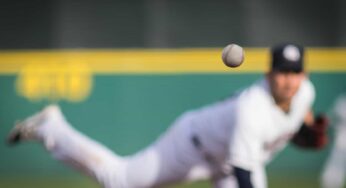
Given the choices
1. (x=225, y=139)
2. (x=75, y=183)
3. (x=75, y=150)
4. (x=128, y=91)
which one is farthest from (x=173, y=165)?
(x=128, y=91)

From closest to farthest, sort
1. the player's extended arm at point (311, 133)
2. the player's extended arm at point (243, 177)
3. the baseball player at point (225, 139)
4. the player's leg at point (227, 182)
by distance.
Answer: the player's extended arm at point (243, 177) < the baseball player at point (225, 139) < the player's leg at point (227, 182) < the player's extended arm at point (311, 133)

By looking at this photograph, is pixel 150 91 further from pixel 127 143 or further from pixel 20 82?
pixel 20 82

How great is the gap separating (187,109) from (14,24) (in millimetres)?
1945

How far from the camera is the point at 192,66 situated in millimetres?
8391

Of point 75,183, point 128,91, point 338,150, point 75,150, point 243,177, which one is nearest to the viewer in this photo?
point 243,177

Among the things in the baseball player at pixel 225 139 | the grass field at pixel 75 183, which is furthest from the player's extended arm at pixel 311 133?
the grass field at pixel 75 183

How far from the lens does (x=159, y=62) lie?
842 cm

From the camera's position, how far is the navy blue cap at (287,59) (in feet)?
14.0

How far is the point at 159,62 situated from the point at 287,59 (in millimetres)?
4178

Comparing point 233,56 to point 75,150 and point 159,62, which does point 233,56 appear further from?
point 159,62

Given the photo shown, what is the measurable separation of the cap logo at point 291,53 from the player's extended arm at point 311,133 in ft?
1.75

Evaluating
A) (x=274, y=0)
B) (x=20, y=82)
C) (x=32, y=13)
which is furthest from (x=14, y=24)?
(x=274, y=0)

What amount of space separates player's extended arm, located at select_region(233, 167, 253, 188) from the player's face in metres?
0.50

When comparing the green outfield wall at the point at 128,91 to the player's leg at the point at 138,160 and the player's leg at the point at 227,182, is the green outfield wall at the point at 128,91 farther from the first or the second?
the player's leg at the point at 227,182
